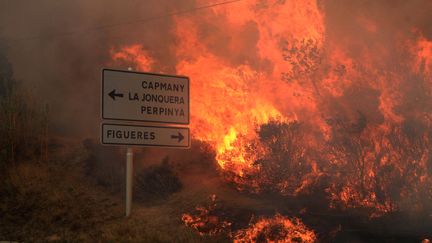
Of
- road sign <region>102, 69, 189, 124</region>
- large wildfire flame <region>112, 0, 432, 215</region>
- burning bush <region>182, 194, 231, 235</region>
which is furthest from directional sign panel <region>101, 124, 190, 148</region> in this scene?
large wildfire flame <region>112, 0, 432, 215</region>

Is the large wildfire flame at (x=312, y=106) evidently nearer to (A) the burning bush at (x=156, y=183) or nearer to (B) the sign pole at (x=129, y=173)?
(A) the burning bush at (x=156, y=183)

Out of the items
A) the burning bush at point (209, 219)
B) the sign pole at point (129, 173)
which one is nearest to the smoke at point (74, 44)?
the burning bush at point (209, 219)

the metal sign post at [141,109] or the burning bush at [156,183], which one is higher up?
the metal sign post at [141,109]

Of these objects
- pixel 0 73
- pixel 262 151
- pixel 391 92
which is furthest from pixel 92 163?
pixel 391 92

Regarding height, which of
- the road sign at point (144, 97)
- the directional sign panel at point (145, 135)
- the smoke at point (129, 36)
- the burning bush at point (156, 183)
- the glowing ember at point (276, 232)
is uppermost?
the smoke at point (129, 36)

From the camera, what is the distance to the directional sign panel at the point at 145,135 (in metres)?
7.91

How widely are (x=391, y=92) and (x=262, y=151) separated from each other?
11.3 feet

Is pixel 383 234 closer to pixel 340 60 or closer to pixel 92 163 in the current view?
pixel 340 60

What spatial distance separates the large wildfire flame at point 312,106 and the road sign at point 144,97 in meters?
3.86

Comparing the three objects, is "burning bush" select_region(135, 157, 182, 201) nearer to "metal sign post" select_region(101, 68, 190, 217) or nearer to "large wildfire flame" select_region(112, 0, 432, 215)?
"large wildfire flame" select_region(112, 0, 432, 215)

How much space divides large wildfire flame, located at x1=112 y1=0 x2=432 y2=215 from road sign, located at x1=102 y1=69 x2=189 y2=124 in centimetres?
386

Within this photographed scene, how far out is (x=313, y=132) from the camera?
12.4m

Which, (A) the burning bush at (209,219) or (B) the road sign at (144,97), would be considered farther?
(A) the burning bush at (209,219)

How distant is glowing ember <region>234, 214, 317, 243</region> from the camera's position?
29.5ft
